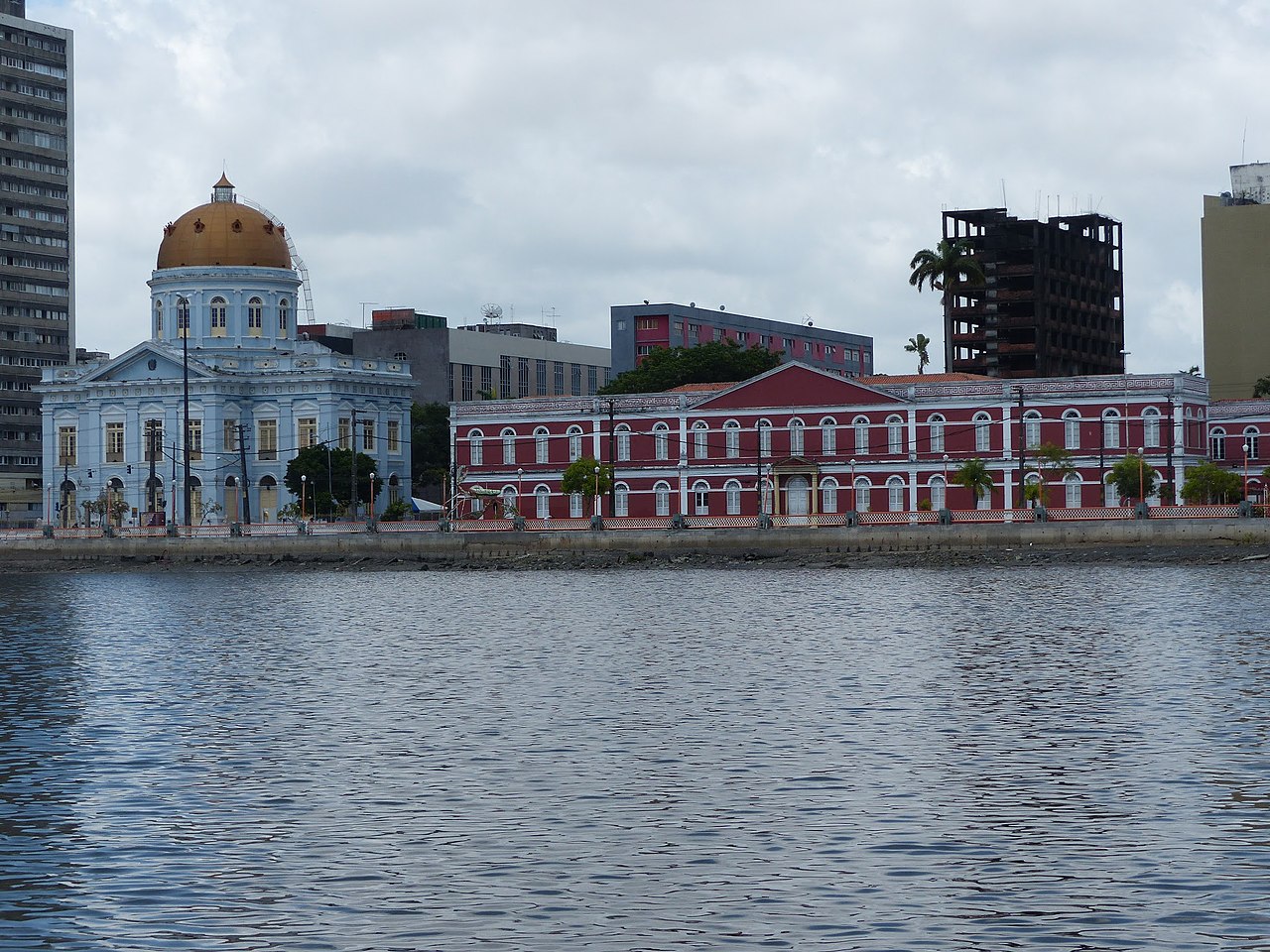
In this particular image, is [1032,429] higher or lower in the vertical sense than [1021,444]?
higher

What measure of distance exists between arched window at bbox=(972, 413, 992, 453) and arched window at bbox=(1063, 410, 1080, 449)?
4120 mm

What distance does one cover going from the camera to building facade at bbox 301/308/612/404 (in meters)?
175

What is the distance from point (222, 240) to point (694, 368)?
34019mm

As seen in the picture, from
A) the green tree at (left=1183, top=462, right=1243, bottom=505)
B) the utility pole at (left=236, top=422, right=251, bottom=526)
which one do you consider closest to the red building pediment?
the green tree at (left=1183, top=462, right=1243, bottom=505)

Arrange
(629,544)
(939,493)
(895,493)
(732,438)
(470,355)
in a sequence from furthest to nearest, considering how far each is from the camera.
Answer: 1. (470,355)
2. (732,438)
3. (895,493)
4. (939,493)
5. (629,544)

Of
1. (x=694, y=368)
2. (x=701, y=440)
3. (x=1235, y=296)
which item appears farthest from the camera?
(x=1235, y=296)

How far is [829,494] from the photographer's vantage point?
114 metres

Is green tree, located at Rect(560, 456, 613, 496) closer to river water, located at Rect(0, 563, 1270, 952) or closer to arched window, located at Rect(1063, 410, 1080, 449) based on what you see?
arched window, located at Rect(1063, 410, 1080, 449)

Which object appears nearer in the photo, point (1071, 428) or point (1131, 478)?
point (1131, 478)

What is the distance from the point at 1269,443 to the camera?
114 metres

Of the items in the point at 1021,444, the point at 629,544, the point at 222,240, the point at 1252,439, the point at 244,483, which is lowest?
the point at 629,544

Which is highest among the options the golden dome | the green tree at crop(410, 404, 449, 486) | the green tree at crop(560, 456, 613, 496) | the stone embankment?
the golden dome

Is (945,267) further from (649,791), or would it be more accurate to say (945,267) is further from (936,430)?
(649,791)

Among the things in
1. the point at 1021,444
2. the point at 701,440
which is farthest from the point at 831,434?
the point at 1021,444
